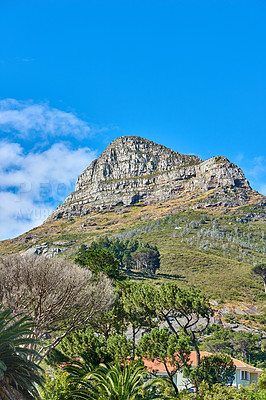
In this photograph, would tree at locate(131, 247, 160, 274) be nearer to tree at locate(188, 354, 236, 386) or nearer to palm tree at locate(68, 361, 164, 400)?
tree at locate(188, 354, 236, 386)

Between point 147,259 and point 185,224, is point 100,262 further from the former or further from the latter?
point 185,224

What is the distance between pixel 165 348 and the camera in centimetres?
1650

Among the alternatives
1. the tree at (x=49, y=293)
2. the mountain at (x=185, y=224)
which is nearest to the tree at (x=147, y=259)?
the mountain at (x=185, y=224)

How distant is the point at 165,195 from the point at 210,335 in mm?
121685

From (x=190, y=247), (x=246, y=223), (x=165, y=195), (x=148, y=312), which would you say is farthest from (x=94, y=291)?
(x=165, y=195)

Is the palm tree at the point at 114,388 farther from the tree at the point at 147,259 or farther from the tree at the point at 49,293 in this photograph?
the tree at the point at 147,259

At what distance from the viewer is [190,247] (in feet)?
284

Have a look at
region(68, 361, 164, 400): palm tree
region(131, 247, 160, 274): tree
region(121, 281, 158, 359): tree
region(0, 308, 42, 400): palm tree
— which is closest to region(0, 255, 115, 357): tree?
region(121, 281, 158, 359): tree

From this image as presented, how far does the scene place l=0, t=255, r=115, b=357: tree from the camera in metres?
18.0

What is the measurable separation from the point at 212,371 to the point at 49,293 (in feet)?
31.5

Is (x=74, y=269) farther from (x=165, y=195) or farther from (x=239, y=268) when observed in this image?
(x=165, y=195)

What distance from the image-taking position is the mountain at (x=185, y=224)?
67375 mm

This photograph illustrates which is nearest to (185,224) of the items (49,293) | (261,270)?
(261,270)

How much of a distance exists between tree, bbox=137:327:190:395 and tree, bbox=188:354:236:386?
2.42ft
